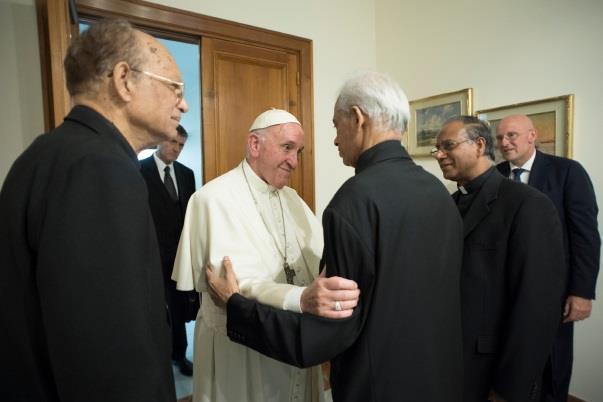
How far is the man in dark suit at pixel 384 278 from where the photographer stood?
1.01m

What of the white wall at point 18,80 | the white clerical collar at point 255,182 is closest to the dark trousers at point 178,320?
the white wall at point 18,80

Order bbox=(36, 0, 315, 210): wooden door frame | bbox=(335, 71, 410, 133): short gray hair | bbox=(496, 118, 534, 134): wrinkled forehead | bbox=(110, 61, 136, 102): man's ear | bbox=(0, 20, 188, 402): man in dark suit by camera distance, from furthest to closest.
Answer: bbox=(496, 118, 534, 134): wrinkled forehead < bbox=(36, 0, 315, 210): wooden door frame < bbox=(335, 71, 410, 133): short gray hair < bbox=(110, 61, 136, 102): man's ear < bbox=(0, 20, 188, 402): man in dark suit

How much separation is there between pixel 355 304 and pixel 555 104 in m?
2.45

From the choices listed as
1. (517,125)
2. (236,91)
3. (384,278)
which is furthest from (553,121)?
(236,91)

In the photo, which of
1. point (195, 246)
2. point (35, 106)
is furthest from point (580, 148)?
point (35, 106)

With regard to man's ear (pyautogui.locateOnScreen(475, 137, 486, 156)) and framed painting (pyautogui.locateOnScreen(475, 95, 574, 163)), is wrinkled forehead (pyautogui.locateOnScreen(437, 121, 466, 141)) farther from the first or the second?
framed painting (pyautogui.locateOnScreen(475, 95, 574, 163))

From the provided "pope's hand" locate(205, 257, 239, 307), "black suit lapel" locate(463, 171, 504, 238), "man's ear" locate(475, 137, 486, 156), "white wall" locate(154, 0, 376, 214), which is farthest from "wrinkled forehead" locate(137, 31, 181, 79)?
"white wall" locate(154, 0, 376, 214)

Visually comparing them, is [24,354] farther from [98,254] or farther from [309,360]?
[309,360]

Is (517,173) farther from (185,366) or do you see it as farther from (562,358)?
(185,366)

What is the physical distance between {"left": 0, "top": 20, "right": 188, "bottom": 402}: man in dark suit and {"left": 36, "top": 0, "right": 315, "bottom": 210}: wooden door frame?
1704 millimetres

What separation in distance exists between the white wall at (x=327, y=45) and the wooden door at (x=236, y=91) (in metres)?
0.25

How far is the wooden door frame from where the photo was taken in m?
2.16

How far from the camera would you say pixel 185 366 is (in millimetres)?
3205

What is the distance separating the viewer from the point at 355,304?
100cm
